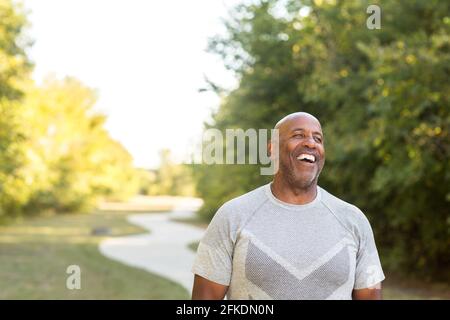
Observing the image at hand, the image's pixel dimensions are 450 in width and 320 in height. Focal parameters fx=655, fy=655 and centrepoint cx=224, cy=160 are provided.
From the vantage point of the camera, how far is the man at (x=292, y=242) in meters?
2.27

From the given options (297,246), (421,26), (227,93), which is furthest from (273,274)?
(227,93)

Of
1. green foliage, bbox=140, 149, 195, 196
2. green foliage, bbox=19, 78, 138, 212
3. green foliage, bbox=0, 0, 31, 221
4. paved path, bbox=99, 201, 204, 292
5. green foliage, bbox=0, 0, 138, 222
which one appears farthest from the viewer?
green foliage, bbox=140, 149, 195, 196

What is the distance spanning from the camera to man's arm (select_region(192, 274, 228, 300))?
240 centimetres

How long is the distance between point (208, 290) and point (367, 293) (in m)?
Result: 0.59

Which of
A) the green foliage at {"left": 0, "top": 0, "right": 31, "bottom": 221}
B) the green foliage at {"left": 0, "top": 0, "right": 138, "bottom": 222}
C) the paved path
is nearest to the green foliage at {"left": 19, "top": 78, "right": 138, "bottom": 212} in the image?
the green foliage at {"left": 0, "top": 0, "right": 138, "bottom": 222}

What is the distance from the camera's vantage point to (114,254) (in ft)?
64.3

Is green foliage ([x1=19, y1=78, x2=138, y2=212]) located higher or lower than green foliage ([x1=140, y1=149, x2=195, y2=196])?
higher

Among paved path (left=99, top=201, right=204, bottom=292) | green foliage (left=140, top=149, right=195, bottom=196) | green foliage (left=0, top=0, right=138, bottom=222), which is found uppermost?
green foliage (left=0, top=0, right=138, bottom=222)

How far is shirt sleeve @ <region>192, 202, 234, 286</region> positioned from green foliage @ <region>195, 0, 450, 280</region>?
860 cm

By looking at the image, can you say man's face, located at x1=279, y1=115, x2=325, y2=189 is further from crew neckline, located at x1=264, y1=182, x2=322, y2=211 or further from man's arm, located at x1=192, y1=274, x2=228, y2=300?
man's arm, located at x1=192, y1=274, x2=228, y2=300

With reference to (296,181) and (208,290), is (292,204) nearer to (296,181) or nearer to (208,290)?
(296,181)

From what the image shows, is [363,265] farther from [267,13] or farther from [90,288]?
[267,13]

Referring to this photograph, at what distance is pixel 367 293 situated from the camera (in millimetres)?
2410

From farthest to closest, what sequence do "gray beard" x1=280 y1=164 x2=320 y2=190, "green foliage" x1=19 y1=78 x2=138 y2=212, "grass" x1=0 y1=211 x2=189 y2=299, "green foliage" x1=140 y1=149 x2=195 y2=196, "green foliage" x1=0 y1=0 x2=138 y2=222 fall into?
"green foliage" x1=140 y1=149 x2=195 y2=196 < "green foliage" x1=19 y1=78 x2=138 y2=212 < "green foliage" x1=0 y1=0 x2=138 y2=222 < "grass" x1=0 y1=211 x2=189 y2=299 < "gray beard" x1=280 y1=164 x2=320 y2=190
